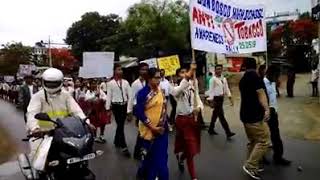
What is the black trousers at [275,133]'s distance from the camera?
8469 millimetres

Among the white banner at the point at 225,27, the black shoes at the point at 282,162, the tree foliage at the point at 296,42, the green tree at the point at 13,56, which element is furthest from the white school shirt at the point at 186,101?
the green tree at the point at 13,56

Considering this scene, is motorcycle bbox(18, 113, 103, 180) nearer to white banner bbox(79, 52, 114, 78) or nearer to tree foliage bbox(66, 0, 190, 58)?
white banner bbox(79, 52, 114, 78)

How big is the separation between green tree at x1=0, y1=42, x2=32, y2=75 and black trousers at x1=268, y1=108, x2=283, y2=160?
66.9 meters

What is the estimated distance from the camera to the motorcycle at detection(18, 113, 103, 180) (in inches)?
187

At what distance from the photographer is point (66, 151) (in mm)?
4773

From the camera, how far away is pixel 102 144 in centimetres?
1167

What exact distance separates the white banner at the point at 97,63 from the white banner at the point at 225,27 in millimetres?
8134

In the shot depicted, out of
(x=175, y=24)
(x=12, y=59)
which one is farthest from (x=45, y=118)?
(x=12, y=59)

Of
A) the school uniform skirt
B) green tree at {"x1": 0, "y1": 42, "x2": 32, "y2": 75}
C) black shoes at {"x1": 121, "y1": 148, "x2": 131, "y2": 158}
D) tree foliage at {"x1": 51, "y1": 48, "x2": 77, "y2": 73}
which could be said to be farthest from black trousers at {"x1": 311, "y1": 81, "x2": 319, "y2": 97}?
green tree at {"x1": 0, "y1": 42, "x2": 32, "y2": 75}

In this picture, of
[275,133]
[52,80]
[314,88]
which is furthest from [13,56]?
[52,80]

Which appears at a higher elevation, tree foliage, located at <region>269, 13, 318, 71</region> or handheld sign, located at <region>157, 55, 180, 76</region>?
tree foliage, located at <region>269, 13, 318, 71</region>

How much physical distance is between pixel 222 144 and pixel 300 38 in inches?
1297

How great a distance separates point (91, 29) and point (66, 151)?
5723 cm

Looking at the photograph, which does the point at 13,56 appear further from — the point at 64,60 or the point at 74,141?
the point at 74,141
